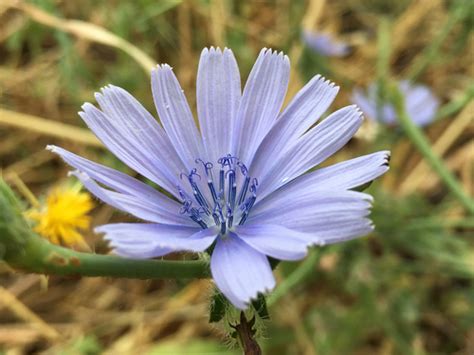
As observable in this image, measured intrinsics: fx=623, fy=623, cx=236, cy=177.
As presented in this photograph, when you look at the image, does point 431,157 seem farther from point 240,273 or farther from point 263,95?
point 240,273

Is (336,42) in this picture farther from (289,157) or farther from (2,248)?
(2,248)

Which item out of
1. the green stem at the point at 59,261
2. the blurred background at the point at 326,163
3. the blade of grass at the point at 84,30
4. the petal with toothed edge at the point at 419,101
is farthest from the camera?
the petal with toothed edge at the point at 419,101

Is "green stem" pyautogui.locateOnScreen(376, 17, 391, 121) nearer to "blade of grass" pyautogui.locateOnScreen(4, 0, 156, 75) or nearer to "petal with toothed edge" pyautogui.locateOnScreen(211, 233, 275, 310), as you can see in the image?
"blade of grass" pyautogui.locateOnScreen(4, 0, 156, 75)

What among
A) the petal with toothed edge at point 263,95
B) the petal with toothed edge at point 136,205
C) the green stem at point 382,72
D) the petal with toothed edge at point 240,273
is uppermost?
the green stem at point 382,72

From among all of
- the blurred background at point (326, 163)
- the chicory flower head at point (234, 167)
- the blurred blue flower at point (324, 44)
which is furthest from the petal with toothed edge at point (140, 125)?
the blurred blue flower at point (324, 44)

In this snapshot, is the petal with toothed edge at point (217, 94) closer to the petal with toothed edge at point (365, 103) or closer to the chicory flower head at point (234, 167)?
the chicory flower head at point (234, 167)

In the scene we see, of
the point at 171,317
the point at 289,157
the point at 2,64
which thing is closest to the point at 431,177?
the point at 171,317
